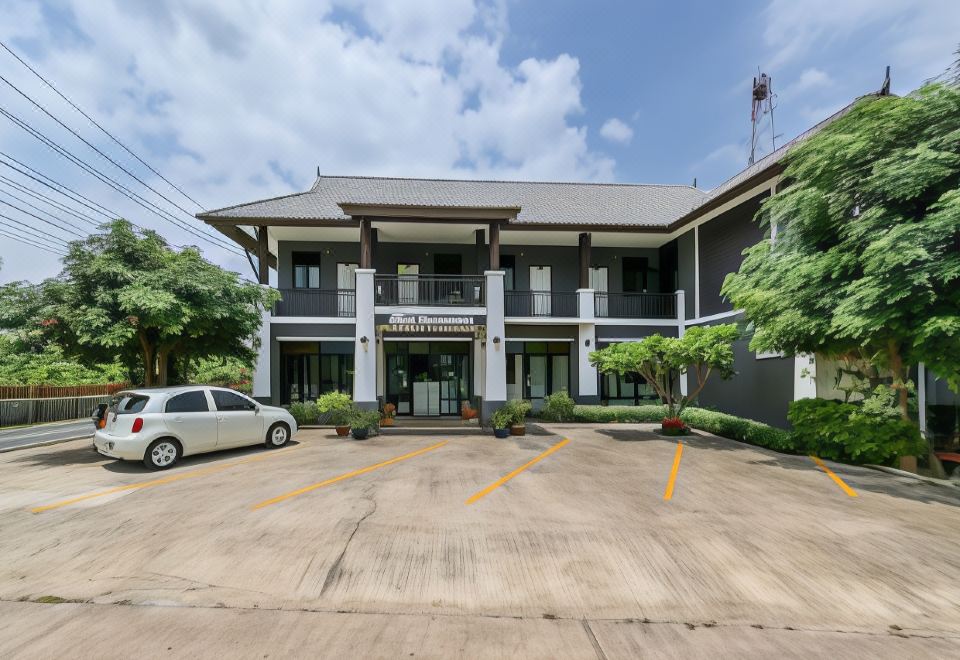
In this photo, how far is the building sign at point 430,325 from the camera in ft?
45.6

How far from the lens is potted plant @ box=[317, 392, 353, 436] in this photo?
12992 mm

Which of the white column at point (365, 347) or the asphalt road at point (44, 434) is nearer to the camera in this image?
the asphalt road at point (44, 434)

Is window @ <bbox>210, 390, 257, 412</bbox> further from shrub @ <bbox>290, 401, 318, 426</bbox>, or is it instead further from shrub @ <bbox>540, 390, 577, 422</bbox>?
shrub @ <bbox>540, 390, 577, 422</bbox>

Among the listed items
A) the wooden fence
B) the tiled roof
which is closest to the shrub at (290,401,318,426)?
the tiled roof

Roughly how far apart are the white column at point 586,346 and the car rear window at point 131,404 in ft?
44.4

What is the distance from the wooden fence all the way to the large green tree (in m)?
26.7

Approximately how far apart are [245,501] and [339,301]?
10.3m

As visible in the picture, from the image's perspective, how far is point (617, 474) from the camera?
873 cm

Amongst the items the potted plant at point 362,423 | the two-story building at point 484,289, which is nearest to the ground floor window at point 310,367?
the two-story building at point 484,289

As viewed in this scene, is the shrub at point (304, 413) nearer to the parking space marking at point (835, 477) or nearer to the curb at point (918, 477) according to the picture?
the parking space marking at point (835, 477)

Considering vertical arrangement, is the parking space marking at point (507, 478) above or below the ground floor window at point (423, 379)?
Result: below

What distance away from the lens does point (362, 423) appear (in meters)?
12.6

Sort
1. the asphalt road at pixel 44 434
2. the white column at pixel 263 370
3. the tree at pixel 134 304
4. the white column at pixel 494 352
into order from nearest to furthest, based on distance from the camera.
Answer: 1. the tree at pixel 134 304
2. the asphalt road at pixel 44 434
3. the white column at pixel 494 352
4. the white column at pixel 263 370

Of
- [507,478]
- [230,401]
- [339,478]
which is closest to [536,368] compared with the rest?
[507,478]
